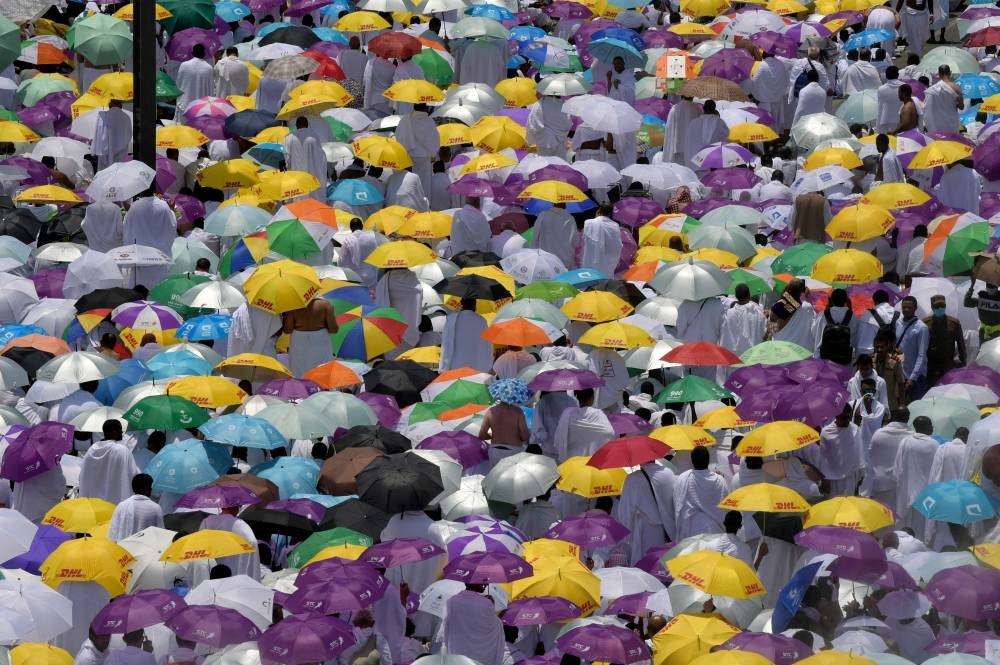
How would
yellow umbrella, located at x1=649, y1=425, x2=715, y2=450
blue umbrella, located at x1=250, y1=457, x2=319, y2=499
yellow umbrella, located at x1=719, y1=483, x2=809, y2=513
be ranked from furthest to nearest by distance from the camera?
yellow umbrella, located at x1=649, y1=425, x2=715, y2=450 → blue umbrella, located at x1=250, y1=457, x2=319, y2=499 → yellow umbrella, located at x1=719, y1=483, x2=809, y2=513

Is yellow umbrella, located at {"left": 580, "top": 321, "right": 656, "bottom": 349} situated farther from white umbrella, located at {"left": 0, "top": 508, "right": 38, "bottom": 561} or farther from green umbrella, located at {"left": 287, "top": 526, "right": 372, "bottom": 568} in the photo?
white umbrella, located at {"left": 0, "top": 508, "right": 38, "bottom": 561}

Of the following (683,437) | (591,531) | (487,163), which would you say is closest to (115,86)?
(487,163)

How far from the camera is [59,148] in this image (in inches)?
987

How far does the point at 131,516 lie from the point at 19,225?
8070 mm

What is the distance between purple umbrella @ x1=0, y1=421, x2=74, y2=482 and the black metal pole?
720 centimetres

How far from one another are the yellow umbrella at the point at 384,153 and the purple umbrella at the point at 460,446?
6.76 m

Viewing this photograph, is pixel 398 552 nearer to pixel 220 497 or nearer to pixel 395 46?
pixel 220 497

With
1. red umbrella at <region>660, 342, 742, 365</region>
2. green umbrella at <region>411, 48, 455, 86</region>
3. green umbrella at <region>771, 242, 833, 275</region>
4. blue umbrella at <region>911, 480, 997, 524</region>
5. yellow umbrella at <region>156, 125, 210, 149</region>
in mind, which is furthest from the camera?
green umbrella at <region>411, 48, 455, 86</region>

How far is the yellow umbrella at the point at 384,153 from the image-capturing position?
23.8m

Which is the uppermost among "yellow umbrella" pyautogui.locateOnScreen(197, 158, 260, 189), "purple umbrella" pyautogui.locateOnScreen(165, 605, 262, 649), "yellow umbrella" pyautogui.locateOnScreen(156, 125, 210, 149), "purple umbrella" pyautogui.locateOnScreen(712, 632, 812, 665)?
"purple umbrella" pyautogui.locateOnScreen(712, 632, 812, 665)

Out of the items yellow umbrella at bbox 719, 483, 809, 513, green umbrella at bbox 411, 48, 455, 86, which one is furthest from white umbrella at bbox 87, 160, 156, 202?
yellow umbrella at bbox 719, 483, 809, 513

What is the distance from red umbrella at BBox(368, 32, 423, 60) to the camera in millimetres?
26500

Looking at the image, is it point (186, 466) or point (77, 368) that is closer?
point (186, 466)

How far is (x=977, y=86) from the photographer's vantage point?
27.1 m
